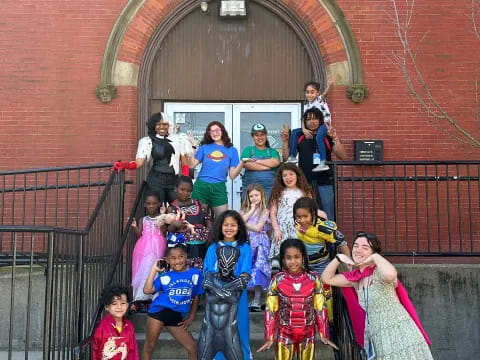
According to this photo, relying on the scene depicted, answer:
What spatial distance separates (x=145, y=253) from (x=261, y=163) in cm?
192

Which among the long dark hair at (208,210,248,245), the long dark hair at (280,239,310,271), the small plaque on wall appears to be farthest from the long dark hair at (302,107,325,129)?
the long dark hair at (280,239,310,271)

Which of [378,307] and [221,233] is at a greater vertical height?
[221,233]

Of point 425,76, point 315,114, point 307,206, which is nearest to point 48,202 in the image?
point 315,114

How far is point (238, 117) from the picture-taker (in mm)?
9188

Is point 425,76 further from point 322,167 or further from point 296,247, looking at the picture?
point 296,247

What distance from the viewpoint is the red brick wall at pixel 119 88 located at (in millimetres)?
8781

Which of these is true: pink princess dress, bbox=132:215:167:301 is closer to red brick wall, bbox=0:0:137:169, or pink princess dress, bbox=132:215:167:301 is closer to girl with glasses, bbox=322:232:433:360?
girl with glasses, bbox=322:232:433:360

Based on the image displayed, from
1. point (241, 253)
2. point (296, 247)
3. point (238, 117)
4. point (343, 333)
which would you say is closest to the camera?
point (296, 247)

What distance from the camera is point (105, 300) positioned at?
518 centimetres

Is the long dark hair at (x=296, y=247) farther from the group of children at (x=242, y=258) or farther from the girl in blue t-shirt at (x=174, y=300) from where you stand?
the girl in blue t-shirt at (x=174, y=300)

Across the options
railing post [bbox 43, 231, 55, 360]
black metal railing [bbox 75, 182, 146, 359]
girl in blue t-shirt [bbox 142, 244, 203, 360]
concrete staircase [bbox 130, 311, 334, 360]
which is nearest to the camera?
railing post [bbox 43, 231, 55, 360]

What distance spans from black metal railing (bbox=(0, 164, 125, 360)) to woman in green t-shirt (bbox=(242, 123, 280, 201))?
63.7 inches

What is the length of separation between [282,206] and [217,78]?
3502 millimetres

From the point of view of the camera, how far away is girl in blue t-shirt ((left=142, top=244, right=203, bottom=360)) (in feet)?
17.6
